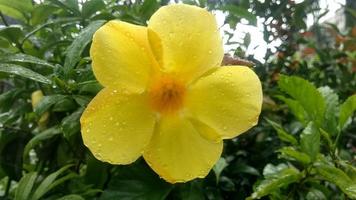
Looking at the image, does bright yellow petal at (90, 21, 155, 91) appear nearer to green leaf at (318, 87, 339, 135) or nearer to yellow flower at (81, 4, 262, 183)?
yellow flower at (81, 4, 262, 183)

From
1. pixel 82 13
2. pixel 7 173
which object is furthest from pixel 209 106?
pixel 7 173

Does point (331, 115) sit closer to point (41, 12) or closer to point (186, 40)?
point (186, 40)

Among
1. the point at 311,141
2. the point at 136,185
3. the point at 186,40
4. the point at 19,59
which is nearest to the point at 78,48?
the point at 19,59

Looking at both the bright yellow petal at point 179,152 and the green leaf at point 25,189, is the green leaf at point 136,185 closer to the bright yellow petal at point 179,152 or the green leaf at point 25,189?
the green leaf at point 25,189

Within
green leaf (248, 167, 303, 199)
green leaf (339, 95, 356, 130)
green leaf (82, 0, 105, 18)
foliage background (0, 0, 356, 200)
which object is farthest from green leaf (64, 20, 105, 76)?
green leaf (339, 95, 356, 130)

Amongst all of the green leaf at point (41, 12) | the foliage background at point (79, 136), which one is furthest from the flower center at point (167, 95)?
the green leaf at point (41, 12)

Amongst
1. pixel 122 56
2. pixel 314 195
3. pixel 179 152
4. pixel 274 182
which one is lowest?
pixel 314 195
